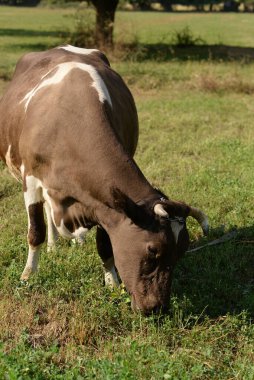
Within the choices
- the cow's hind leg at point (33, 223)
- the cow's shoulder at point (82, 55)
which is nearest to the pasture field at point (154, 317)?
the cow's hind leg at point (33, 223)

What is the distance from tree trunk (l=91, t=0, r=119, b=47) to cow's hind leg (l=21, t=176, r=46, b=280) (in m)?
16.0

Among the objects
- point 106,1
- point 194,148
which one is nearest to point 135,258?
point 194,148

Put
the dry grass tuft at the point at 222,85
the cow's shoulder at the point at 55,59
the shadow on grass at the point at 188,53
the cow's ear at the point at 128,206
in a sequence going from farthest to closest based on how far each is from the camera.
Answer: the shadow on grass at the point at 188,53 < the dry grass tuft at the point at 222,85 < the cow's shoulder at the point at 55,59 < the cow's ear at the point at 128,206

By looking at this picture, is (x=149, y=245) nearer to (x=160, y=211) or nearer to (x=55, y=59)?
(x=160, y=211)

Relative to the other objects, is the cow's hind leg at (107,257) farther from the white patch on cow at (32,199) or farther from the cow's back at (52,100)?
the cow's back at (52,100)

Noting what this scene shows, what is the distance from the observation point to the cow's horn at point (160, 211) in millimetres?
4051

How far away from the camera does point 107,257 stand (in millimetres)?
5398

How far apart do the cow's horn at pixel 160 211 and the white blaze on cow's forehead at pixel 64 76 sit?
1.26 m

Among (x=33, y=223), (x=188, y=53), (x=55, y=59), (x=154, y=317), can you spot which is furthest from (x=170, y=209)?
(x=188, y=53)

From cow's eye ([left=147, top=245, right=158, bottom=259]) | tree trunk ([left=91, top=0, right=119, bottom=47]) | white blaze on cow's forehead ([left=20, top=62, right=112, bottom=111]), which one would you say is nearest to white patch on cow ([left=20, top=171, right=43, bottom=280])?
white blaze on cow's forehead ([left=20, top=62, right=112, bottom=111])

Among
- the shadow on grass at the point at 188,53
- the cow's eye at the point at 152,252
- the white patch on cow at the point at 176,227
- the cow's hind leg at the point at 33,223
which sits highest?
the white patch on cow at the point at 176,227

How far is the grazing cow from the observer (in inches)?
168

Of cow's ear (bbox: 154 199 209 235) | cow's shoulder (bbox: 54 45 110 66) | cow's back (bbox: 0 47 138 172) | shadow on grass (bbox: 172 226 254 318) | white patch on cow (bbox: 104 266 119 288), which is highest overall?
cow's shoulder (bbox: 54 45 110 66)

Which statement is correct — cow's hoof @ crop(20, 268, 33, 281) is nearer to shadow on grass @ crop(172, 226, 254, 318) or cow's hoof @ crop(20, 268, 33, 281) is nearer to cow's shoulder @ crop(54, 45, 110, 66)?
shadow on grass @ crop(172, 226, 254, 318)
